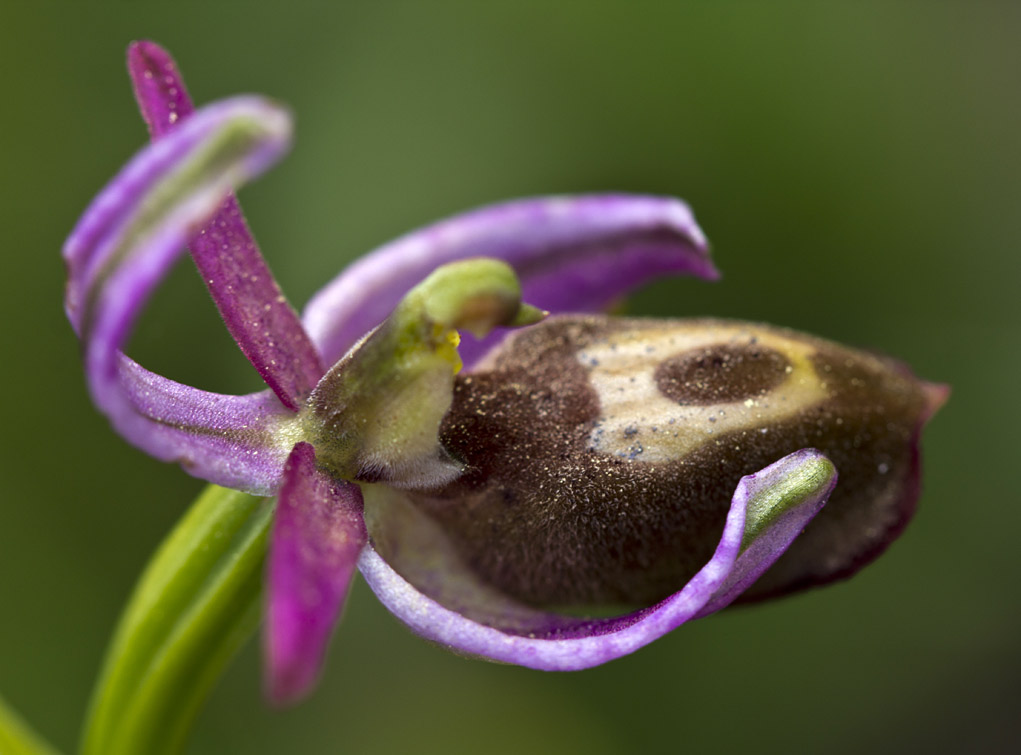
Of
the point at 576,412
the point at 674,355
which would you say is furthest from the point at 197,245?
the point at 674,355

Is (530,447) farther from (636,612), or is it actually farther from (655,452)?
(636,612)

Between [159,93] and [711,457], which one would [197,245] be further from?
[711,457]

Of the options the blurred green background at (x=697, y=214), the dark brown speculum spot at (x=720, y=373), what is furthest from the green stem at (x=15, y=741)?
the blurred green background at (x=697, y=214)

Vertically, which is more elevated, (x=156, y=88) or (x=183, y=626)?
(x=156, y=88)

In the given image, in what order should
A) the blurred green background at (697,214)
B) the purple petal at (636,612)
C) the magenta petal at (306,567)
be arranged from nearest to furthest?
1. the magenta petal at (306,567)
2. the purple petal at (636,612)
3. the blurred green background at (697,214)

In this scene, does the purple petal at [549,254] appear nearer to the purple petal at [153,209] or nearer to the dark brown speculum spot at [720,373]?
the dark brown speculum spot at [720,373]

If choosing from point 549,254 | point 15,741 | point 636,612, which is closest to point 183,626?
point 15,741

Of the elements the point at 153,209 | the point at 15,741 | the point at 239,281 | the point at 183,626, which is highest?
the point at 153,209
